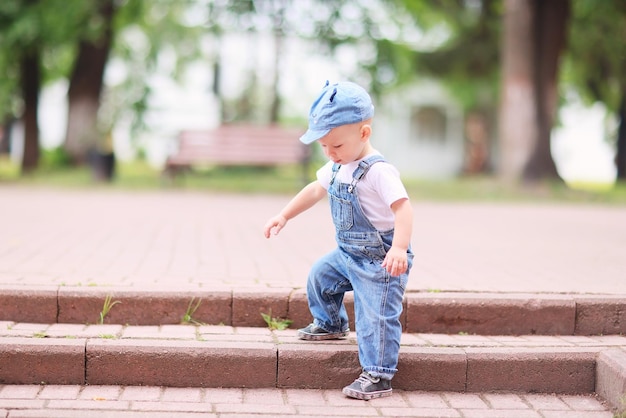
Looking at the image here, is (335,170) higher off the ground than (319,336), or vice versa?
(335,170)

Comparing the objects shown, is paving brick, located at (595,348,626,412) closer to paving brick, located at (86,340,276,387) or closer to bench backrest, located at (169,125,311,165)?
paving brick, located at (86,340,276,387)

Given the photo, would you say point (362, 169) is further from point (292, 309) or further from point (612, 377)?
point (612, 377)

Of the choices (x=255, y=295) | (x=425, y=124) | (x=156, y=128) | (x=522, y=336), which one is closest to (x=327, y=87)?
(x=255, y=295)

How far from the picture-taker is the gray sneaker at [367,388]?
393cm

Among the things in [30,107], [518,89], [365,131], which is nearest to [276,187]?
[518,89]

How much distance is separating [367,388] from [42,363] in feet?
5.18

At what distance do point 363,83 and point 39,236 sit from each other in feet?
45.7

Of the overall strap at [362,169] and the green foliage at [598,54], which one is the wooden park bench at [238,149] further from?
the overall strap at [362,169]

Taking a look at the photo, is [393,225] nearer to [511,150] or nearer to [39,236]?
[39,236]

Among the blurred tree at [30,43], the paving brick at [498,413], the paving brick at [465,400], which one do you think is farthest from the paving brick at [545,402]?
the blurred tree at [30,43]

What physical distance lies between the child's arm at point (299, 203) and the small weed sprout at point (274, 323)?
55cm

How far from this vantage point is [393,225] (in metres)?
4.03

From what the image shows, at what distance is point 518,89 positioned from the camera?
15.6m

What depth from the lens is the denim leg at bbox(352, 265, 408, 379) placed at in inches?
155
